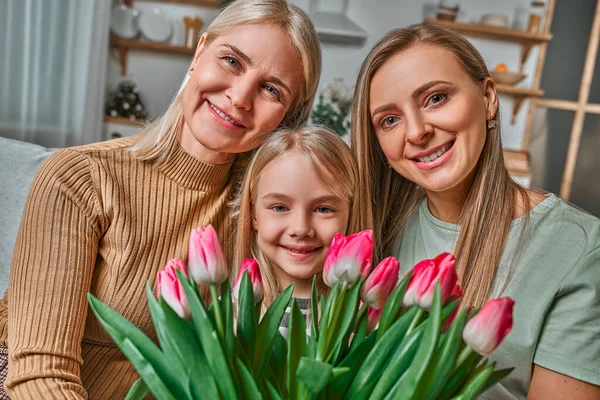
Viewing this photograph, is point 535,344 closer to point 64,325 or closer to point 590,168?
point 64,325

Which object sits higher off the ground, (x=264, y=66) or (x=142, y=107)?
(x=264, y=66)

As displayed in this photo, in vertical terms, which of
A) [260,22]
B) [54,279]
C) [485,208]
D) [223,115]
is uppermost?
[260,22]

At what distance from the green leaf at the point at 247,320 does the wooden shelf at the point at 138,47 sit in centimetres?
374

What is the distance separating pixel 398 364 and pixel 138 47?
160 inches

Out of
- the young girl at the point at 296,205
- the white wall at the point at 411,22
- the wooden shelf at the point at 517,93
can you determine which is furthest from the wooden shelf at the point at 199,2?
the young girl at the point at 296,205

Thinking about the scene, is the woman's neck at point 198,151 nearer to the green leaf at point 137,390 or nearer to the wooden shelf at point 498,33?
the green leaf at point 137,390

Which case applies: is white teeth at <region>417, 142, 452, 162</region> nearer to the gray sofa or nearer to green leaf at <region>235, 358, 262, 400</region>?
green leaf at <region>235, 358, 262, 400</region>

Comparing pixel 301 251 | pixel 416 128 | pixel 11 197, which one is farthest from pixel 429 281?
pixel 11 197

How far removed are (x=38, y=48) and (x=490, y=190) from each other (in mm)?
2455

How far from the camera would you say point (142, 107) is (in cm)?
425

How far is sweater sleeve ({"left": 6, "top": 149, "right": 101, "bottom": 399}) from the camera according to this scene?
104 cm

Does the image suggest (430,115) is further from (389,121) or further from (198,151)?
(198,151)

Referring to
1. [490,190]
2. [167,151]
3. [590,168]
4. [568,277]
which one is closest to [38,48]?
[167,151]

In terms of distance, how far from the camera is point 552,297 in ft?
3.43
